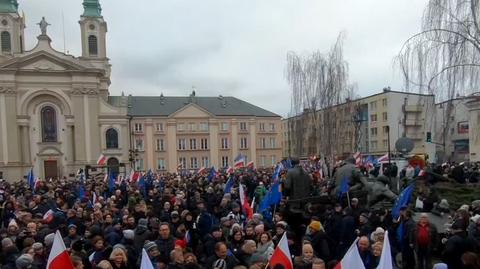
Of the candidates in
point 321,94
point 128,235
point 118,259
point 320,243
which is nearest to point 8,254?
point 128,235

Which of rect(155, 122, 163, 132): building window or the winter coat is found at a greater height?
rect(155, 122, 163, 132): building window

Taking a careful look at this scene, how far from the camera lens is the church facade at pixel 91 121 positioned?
60.9 metres

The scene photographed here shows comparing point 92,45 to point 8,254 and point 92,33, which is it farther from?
point 8,254

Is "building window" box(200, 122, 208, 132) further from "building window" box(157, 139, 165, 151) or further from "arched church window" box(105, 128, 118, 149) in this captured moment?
"arched church window" box(105, 128, 118, 149)

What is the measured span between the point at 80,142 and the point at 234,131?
2271 cm

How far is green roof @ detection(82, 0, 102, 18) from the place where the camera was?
71812 millimetres

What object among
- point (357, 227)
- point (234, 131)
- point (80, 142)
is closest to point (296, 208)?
point (357, 227)

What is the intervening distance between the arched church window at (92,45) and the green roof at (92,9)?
295 cm

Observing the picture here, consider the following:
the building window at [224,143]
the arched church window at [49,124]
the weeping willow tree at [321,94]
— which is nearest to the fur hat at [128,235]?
the weeping willow tree at [321,94]

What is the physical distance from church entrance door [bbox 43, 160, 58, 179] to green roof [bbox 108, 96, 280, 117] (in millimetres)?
14428

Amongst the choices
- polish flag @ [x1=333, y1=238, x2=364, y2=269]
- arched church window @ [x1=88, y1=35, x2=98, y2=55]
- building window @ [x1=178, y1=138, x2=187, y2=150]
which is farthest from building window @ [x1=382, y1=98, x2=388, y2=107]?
polish flag @ [x1=333, y1=238, x2=364, y2=269]

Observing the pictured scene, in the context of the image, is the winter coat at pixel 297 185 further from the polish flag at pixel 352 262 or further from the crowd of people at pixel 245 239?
the polish flag at pixel 352 262

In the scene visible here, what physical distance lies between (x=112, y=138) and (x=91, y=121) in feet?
11.6

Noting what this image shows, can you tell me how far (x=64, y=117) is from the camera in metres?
62.7
